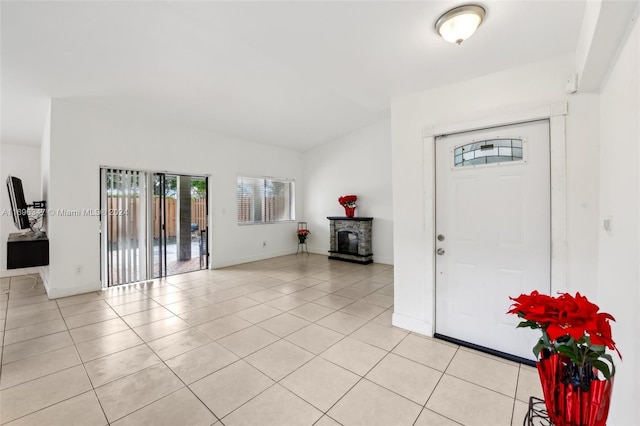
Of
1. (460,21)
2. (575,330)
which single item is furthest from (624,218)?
(460,21)

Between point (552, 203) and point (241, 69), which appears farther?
point (241, 69)

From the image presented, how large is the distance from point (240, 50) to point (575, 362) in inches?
148

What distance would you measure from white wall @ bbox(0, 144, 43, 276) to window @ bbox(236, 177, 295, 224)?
13.2ft

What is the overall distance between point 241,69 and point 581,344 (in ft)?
13.2

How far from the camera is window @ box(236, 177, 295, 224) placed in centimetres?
657

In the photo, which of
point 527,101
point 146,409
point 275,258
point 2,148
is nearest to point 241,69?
point 527,101

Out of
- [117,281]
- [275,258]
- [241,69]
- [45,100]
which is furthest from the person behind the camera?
[275,258]

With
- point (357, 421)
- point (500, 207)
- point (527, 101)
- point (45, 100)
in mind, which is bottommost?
point (357, 421)

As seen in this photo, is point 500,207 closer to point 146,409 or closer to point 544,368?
point 544,368

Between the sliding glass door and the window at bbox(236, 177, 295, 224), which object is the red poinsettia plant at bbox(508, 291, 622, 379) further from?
the window at bbox(236, 177, 295, 224)

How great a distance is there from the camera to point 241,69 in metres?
3.58

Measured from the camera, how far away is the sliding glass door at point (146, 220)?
4.54 m

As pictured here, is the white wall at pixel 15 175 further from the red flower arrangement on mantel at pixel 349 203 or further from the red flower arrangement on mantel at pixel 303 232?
the red flower arrangement on mantel at pixel 349 203

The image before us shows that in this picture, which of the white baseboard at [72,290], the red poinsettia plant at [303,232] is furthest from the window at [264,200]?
the white baseboard at [72,290]
